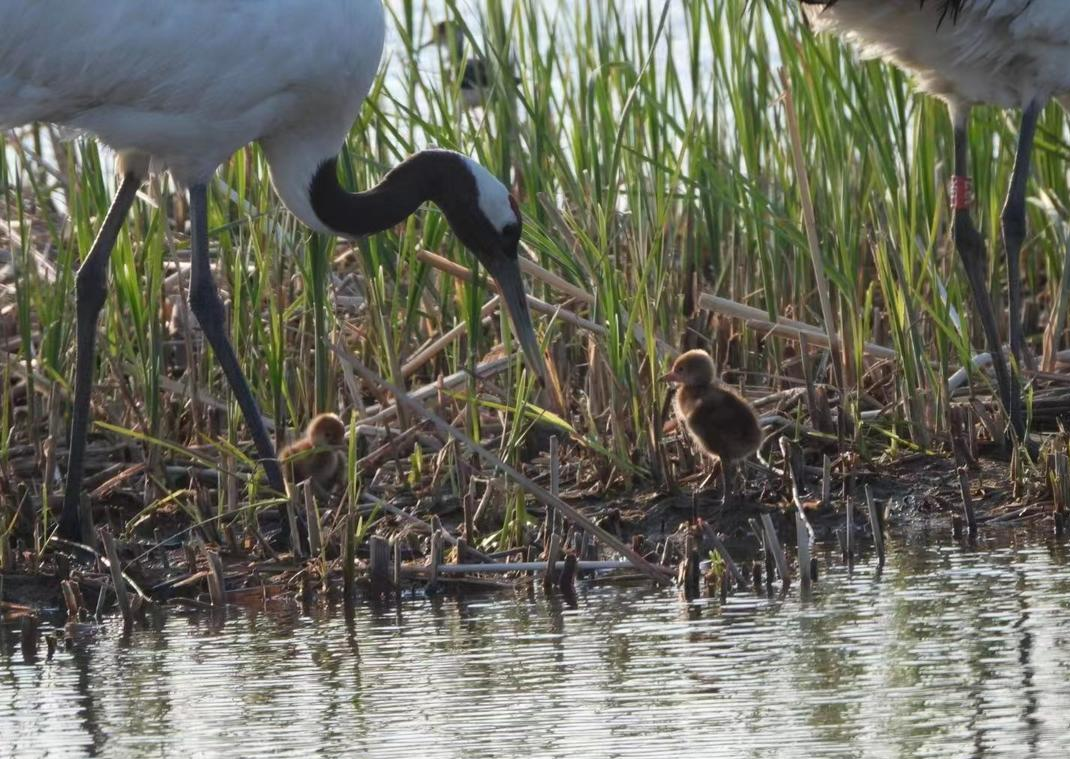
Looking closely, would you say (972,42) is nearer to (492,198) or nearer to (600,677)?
(492,198)

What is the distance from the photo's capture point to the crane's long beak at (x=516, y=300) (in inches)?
223

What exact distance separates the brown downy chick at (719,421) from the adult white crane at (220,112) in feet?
1.43

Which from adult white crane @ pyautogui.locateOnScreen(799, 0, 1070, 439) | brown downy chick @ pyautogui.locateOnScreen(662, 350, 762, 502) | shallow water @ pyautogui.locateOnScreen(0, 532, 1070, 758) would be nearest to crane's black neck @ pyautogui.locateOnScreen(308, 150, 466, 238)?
brown downy chick @ pyautogui.locateOnScreen(662, 350, 762, 502)

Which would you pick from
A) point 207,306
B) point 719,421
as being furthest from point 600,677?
point 207,306

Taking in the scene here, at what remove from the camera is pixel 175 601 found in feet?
15.3

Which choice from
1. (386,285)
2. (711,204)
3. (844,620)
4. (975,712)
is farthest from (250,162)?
(975,712)

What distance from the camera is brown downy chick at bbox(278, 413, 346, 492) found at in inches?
213

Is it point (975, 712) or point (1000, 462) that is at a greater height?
point (1000, 462)

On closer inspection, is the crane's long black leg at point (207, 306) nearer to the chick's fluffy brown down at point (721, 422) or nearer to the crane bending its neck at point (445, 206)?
the crane bending its neck at point (445, 206)

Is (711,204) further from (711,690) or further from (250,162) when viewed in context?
(711,690)

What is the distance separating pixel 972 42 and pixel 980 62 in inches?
4.2

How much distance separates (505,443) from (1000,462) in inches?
55.1

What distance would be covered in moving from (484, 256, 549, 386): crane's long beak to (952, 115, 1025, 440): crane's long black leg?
134cm

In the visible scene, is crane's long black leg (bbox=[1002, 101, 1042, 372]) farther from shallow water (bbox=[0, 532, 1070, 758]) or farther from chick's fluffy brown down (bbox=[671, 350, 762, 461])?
shallow water (bbox=[0, 532, 1070, 758])
